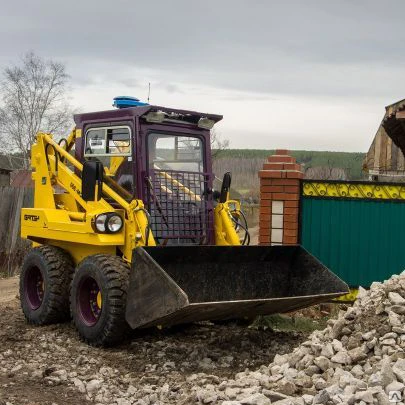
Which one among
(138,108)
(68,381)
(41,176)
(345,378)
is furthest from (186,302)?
(41,176)

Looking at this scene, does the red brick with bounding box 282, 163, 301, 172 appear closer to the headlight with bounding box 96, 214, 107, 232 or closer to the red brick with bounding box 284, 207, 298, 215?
the red brick with bounding box 284, 207, 298, 215

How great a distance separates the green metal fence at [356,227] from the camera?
9492 mm

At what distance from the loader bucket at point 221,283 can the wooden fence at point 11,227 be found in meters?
8.45

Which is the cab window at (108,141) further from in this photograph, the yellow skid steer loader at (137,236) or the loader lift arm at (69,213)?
the loader lift arm at (69,213)

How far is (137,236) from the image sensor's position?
734cm

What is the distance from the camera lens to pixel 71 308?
767cm

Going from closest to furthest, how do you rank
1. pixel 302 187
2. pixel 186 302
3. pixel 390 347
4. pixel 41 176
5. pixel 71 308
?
1. pixel 390 347
2. pixel 186 302
3. pixel 71 308
4. pixel 41 176
5. pixel 302 187

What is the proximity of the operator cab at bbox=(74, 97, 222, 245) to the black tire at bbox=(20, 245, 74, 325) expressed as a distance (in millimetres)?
1110

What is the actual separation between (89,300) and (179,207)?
1.42 metres

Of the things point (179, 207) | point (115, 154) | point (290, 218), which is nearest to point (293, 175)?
point (290, 218)

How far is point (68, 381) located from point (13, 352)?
47.0 inches

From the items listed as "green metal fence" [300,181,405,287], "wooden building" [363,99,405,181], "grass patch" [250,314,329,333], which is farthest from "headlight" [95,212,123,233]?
"wooden building" [363,99,405,181]

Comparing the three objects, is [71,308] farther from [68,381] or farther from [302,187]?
[302,187]

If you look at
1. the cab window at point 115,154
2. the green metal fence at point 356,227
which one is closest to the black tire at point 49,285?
the cab window at point 115,154
